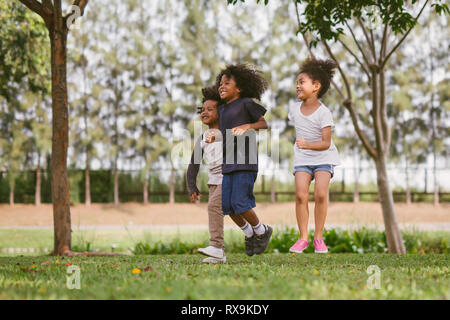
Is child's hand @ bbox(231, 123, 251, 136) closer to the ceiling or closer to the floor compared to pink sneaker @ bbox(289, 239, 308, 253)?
closer to the ceiling

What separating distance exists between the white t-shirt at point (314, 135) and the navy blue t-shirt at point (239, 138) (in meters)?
0.45

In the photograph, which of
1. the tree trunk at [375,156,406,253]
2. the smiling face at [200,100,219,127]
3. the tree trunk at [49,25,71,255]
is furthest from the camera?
the tree trunk at [375,156,406,253]

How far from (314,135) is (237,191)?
3.30 feet

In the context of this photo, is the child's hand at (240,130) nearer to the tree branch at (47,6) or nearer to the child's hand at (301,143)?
the child's hand at (301,143)

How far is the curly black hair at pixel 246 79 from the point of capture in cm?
571

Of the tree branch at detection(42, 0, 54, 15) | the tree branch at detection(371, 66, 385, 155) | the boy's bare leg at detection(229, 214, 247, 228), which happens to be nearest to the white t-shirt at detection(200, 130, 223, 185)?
the boy's bare leg at detection(229, 214, 247, 228)

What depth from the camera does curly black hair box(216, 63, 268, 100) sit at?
5715 mm

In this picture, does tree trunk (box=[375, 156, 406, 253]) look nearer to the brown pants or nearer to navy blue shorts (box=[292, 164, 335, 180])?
navy blue shorts (box=[292, 164, 335, 180])

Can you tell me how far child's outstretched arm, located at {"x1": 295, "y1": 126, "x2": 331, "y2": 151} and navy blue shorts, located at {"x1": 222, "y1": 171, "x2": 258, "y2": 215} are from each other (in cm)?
58

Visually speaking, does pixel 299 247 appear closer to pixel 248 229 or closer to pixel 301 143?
pixel 248 229

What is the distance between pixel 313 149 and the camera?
5305 mm
